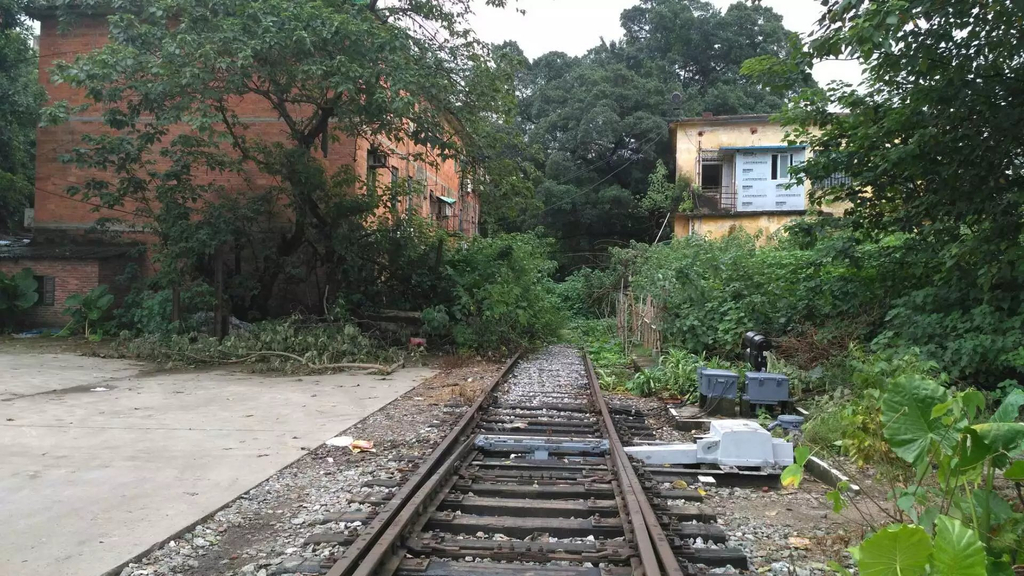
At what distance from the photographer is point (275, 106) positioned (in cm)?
1457

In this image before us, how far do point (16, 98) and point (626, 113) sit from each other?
90.6 feet

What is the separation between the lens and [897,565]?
2.39 m

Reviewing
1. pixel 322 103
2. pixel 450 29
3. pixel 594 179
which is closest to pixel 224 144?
pixel 322 103

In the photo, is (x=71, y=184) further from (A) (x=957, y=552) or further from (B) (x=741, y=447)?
(A) (x=957, y=552)

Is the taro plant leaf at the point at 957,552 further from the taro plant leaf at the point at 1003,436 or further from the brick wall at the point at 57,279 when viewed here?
the brick wall at the point at 57,279

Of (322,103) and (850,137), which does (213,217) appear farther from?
(850,137)

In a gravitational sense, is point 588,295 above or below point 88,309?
above

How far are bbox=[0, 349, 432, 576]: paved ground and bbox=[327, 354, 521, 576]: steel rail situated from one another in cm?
126

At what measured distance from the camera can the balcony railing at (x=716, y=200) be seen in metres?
30.8

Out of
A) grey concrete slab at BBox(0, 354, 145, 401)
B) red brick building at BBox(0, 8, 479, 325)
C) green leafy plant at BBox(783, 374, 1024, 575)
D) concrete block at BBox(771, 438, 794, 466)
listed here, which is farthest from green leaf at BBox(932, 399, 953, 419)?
red brick building at BBox(0, 8, 479, 325)

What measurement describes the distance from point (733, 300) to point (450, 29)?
8.69 metres

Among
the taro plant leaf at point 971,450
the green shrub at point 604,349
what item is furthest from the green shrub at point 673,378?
the taro plant leaf at point 971,450

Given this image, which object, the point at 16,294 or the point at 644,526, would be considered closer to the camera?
the point at 644,526

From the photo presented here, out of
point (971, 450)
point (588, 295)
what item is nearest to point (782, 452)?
point (971, 450)
